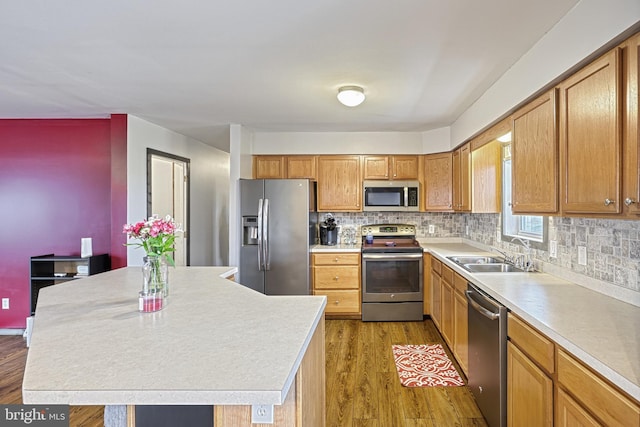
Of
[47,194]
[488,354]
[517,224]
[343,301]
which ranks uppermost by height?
[47,194]

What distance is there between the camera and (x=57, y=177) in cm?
385

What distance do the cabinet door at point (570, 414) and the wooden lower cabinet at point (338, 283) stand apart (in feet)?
9.54

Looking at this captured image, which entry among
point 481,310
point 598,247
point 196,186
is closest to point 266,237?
point 196,186

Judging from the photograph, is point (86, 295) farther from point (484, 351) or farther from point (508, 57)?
point (508, 57)

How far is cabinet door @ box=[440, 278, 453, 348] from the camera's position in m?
3.16

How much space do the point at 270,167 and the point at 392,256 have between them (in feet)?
6.41

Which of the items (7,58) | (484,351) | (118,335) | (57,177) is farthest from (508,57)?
(57,177)

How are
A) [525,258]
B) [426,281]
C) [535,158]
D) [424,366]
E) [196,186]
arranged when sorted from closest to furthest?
[535,158] → [525,258] → [424,366] → [426,281] → [196,186]

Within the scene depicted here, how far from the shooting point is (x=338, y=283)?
14.0 ft

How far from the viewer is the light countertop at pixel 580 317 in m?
1.12

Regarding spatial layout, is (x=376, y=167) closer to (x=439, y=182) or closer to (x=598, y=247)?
(x=439, y=182)

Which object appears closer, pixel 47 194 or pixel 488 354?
pixel 488 354

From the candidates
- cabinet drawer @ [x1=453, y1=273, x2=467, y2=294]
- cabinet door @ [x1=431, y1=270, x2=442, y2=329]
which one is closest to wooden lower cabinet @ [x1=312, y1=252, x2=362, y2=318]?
cabinet door @ [x1=431, y1=270, x2=442, y2=329]

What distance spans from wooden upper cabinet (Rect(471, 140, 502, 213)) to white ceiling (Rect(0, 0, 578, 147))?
0.52m
